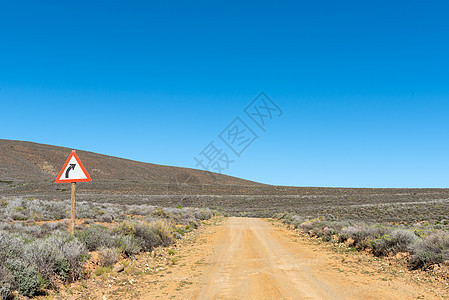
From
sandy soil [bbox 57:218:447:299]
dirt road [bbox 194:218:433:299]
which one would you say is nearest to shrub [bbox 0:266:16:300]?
sandy soil [bbox 57:218:447:299]

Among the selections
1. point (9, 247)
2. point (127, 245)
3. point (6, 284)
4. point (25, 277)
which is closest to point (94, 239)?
point (127, 245)

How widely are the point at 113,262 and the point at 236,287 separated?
374 centimetres

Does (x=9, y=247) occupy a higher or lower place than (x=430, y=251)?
higher

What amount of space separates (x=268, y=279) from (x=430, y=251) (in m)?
4.91

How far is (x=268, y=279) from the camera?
303 inches

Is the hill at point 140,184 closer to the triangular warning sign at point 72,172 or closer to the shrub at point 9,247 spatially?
the triangular warning sign at point 72,172

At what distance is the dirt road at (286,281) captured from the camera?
6.48m

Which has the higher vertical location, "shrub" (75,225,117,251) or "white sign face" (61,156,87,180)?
"white sign face" (61,156,87,180)

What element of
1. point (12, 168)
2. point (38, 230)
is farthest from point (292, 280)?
point (12, 168)

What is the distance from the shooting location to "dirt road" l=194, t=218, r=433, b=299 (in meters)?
6.48

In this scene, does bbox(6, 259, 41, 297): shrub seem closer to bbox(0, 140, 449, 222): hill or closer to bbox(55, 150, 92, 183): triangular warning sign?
bbox(55, 150, 92, 183): triangular warning sign

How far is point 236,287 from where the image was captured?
701 centimetres

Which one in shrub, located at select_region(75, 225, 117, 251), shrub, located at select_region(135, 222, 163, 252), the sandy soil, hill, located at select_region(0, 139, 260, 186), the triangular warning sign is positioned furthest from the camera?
hill, located at select_region(0, 139, 260, 186)

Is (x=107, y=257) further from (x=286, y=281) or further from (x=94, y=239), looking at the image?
(x=286, y=281)
